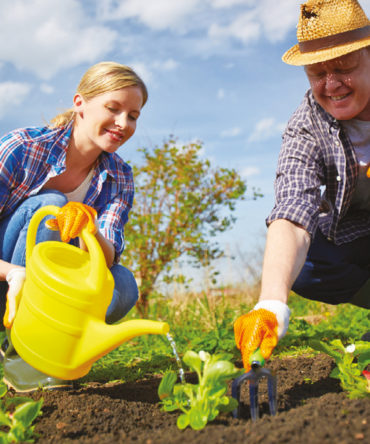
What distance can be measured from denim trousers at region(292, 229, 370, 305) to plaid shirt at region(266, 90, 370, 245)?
0.51ft

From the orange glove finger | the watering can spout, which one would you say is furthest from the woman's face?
the orange glove finger

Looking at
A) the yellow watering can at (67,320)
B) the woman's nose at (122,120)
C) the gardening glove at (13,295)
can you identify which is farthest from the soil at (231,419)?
the woman's nose at (122,120)

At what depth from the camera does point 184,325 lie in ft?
13.5

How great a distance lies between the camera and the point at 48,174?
2520mm

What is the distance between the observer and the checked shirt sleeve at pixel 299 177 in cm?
196

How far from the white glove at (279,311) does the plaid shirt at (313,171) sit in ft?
1.41

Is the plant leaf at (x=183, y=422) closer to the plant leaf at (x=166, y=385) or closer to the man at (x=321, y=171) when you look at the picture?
the plant leaf at (x=166, y=385)

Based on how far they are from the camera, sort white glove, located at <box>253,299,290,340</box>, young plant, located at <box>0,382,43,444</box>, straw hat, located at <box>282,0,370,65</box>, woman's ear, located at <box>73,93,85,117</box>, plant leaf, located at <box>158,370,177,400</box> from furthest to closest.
→ woman's ear, located at <box>73,93,85,117</box>, straw hat, located at <box>282,0,370,65</box>, white glove, located at <box>253,299,290,340</box>, plant leaf, located at <box>158,370,177,400</box>, young plant, located at <box>0,382,43,444</box>

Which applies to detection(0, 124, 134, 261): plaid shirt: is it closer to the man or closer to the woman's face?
the woman's face

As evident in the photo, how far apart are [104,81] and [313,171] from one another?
3.83 feet

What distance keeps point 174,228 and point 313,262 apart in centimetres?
245

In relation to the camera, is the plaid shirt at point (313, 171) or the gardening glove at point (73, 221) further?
the plaid shirt at point (313, 171)

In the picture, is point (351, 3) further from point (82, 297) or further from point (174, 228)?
point (174, 228)

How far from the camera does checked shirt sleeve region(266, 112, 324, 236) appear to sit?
1.96m
